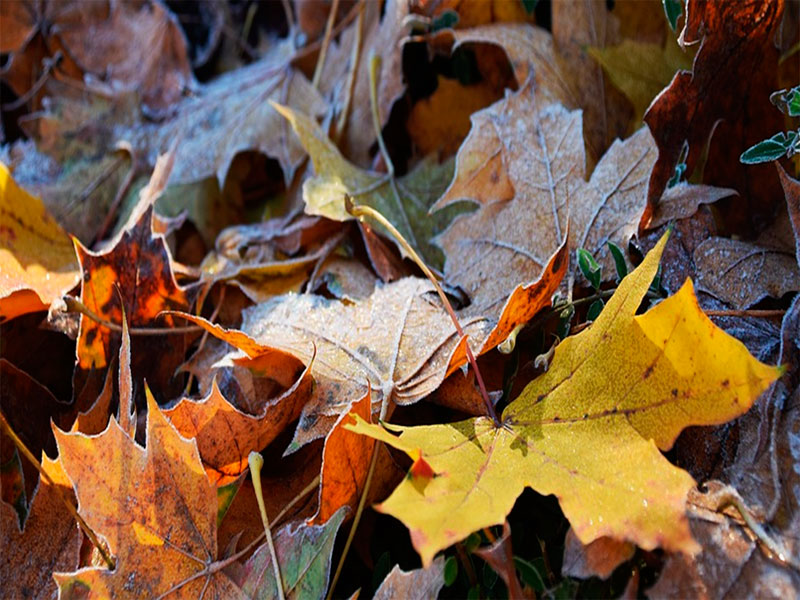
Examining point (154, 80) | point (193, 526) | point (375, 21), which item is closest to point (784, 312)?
point (193, 526)

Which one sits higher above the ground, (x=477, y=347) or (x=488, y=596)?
(x=477, y=347)

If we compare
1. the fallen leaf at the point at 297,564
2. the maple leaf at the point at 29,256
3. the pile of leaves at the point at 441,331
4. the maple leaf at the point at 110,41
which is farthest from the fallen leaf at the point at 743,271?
the maple leaf at the point at 110,41

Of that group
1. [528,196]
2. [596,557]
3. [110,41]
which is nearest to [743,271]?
[528,196]

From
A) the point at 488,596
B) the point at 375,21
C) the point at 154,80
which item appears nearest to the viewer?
the point at 488,596

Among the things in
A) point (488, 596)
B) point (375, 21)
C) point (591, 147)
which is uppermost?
point (375, 21)

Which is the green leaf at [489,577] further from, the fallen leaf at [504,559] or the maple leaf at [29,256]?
the maple leaf at [29,256]

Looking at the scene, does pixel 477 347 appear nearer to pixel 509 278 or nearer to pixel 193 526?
pixel 509 278

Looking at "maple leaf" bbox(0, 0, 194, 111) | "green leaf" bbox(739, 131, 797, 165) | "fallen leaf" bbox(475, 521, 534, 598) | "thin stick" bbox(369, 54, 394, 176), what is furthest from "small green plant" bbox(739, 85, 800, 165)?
"maple leaf" bbox(0, 0, 194, 111)

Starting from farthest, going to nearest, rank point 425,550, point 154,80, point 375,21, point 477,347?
point 154,80 → point 375,21 → point 477,347 → point 425,550
